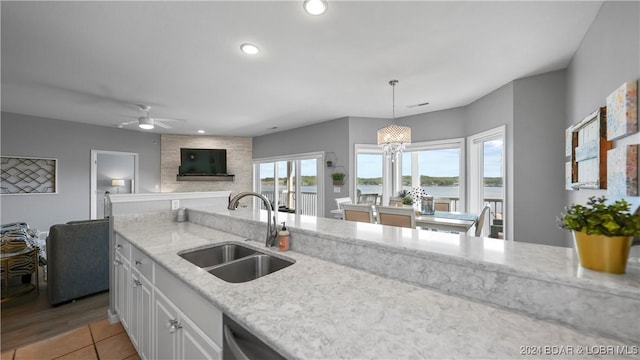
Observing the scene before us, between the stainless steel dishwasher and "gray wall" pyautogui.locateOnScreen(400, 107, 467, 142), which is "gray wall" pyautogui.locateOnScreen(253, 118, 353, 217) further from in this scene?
the stainless steel dishwasher

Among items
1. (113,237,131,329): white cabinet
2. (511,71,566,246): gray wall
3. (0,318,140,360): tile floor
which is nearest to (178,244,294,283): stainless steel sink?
(113,237,131,329): white cabinet

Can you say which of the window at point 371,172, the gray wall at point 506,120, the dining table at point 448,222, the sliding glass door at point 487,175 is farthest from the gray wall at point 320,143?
the gray wall at point 506,120

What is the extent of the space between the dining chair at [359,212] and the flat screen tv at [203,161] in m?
4.73

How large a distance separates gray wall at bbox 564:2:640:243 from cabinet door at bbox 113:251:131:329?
346cm

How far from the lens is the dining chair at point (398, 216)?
2699 millimetres

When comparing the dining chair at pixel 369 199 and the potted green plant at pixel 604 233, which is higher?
the potted green plant at pixel 604 233

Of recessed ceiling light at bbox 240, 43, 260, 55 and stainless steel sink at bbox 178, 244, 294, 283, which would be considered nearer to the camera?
stainless steel sink at bbox 178, 244, 294, 283

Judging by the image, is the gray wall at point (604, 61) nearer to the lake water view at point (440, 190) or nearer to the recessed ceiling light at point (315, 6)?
the lake water view at point (440, 190)

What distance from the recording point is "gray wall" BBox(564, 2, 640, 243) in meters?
1.51

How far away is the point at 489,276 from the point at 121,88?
4.52 metres

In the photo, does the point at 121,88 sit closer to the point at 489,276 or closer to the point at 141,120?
the point at 141,120

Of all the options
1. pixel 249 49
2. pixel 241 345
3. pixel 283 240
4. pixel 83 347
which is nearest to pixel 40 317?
pixel 83 347

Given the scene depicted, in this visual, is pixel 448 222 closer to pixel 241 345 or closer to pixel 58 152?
pixel 241 345

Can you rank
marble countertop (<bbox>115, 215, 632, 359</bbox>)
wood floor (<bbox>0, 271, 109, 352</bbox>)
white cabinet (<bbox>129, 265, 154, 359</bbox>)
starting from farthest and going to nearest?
wood floor (<bbox>0, 271, 109, 352</bbox>) < white cabinet (<bbox>129, 265, 154, 359</bbox>) < marble countertop (<bbox>115, 215, 632, 359</bbox>)
